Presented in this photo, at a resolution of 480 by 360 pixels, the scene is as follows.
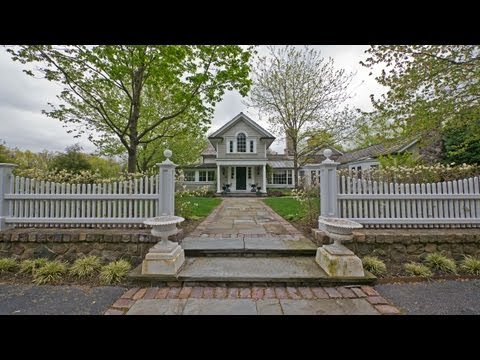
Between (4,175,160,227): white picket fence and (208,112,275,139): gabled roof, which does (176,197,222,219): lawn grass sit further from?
(208,112,275,139): gabled roof

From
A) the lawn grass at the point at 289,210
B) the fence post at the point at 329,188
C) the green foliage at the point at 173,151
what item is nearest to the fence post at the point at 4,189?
the fence post at the point at 329,188

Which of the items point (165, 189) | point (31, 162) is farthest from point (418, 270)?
point (31, 162)

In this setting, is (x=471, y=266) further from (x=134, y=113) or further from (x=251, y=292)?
(x=134, y=113)

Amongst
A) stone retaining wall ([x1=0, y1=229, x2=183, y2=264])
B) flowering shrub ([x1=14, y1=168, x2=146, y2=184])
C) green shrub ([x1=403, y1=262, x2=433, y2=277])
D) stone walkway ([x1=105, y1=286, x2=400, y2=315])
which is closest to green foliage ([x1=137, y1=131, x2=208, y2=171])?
flowering shrub ([x1=14, y1=168, x2=146, y2=184])

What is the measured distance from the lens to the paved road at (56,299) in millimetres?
2355

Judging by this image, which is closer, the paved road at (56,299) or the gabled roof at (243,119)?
the paved road at (56,299)

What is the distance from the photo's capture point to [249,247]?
3.68 meters

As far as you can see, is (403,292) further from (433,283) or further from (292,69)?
(292,69)

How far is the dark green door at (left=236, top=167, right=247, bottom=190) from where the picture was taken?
62.0ft

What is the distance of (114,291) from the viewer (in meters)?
2.79

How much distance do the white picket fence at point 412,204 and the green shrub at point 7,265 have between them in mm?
5625

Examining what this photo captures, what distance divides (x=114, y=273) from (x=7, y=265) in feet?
6.29

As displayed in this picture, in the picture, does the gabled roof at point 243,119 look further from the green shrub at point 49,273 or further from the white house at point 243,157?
the green shrub at point 49,273

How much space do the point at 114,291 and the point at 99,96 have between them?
722 cm
